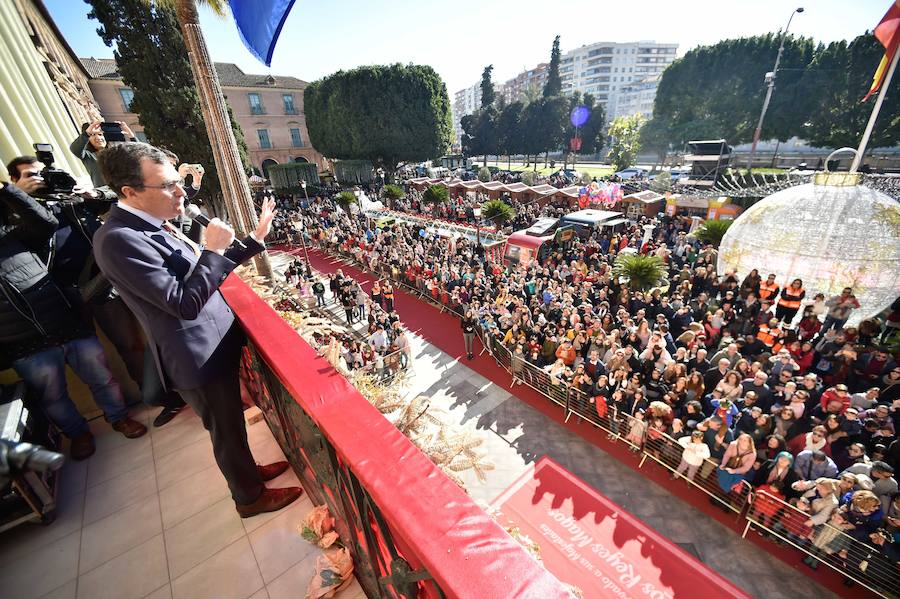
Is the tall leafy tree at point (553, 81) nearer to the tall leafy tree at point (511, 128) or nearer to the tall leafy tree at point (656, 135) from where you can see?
the tall leafy tree at point (511, 128)

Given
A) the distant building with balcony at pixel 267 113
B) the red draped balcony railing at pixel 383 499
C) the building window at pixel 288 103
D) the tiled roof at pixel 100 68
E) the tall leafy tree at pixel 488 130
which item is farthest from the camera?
the tall leafy tree at pixel 488 130

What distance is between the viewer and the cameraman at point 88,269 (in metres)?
3.14

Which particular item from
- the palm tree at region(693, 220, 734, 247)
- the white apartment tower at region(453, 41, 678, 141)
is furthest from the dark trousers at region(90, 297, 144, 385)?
the white apartment tower at region(453, 41, 678, 141)

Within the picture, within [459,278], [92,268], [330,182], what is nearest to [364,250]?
[459,278]

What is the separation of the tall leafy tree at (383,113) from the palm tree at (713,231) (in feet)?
112

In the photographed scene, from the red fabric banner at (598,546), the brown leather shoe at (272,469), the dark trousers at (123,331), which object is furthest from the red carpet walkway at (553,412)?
the dark trousers at (123,331)

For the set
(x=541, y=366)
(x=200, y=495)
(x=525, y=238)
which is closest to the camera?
(x=200, y=495)

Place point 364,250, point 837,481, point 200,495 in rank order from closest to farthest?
point 200,495 → point 837,481 → point 364,250

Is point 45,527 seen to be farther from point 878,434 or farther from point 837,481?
point 878,434

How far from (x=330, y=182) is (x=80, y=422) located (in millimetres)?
48532

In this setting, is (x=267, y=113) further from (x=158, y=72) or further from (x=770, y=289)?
(x=770, y=289)

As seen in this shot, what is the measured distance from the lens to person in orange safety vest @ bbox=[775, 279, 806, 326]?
398 inches

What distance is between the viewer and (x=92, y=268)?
3.22 meters

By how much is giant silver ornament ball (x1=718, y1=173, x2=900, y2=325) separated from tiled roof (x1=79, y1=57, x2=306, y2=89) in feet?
174
